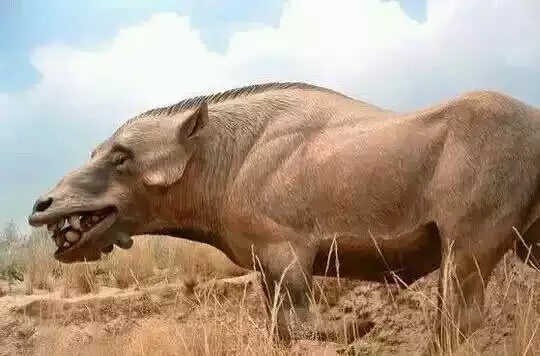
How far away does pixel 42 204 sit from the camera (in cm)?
288

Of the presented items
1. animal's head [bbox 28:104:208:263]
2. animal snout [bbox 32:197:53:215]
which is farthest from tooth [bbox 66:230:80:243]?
animal snout [bbox 32:197:53:215]

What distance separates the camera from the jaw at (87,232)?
287 cm

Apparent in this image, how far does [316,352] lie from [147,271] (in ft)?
8.47

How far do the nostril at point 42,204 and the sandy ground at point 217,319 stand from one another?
661 mm

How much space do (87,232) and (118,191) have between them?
17 cm

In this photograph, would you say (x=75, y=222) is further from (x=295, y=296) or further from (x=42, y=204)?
(x=295, y=296)

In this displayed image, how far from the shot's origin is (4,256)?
6250 mm

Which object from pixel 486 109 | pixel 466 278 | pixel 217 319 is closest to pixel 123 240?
pixel 217 319

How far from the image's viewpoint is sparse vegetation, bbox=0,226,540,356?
Answer: 9.84 ft

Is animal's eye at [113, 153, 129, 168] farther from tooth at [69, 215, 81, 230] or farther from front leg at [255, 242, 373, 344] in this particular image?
front leg at [255, 242, 373, 344]

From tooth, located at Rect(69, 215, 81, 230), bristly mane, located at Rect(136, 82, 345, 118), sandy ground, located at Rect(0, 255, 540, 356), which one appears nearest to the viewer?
tooth, located at Rect(69, 215, 81, 230)

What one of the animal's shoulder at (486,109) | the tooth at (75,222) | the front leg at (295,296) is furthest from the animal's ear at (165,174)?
the animal's shoulder at (486,109)

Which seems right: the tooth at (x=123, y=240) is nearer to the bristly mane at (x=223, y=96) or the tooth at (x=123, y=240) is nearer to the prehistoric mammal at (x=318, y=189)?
the prehistoric mammal at (x=318, y=189)

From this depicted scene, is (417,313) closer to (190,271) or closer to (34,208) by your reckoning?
(190,271)
